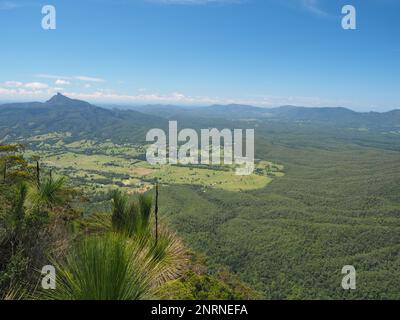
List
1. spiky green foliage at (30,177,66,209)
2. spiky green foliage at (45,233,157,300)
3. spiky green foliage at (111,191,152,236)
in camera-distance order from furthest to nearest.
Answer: spiky green foliage at (30,177,66,209)
spiky green foliage at (111,191,152,236)
spiky green foliage at (45,233,157,300)

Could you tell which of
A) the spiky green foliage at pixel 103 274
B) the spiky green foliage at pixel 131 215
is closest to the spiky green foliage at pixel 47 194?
the spiky green foliage at pixel 131 215

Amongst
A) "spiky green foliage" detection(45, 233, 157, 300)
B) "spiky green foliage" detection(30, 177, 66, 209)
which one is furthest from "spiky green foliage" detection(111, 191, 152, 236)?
"spiky green foliage" detection(45, 233, 157, 300)

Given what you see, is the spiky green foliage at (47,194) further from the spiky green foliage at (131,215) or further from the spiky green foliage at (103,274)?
the spiky green foliage at (103,274)

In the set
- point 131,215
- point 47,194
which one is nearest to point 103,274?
point 131,215

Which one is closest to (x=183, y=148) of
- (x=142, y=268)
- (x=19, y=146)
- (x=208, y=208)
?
(x=208, y=208)

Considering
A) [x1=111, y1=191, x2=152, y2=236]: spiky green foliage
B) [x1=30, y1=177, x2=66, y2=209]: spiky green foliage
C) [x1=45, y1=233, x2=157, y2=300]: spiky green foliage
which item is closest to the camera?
[x1=45, y1=233, x2=157, y2=300]: spiky green foliage

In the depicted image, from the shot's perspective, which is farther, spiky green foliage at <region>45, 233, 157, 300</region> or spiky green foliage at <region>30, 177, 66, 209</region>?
spiky green foliage at <region>30, 177, 66, 209</region>

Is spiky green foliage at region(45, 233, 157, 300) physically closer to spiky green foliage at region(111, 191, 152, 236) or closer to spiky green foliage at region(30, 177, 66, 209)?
spiky green foliage at region(111, 191, 152, 236)

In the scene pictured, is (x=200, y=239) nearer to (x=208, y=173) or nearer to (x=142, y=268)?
(x=142, y=268)

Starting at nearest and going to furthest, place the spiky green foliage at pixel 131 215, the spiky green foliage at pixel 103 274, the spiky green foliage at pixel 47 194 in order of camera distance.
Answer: the spiky green foliage at pixel 103 274 < the spiky green foliage at pixel 131 215 < the spiky green foliage at pixel 47 194

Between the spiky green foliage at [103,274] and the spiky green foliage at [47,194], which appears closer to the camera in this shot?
the spiky green foliage at [103,274]
